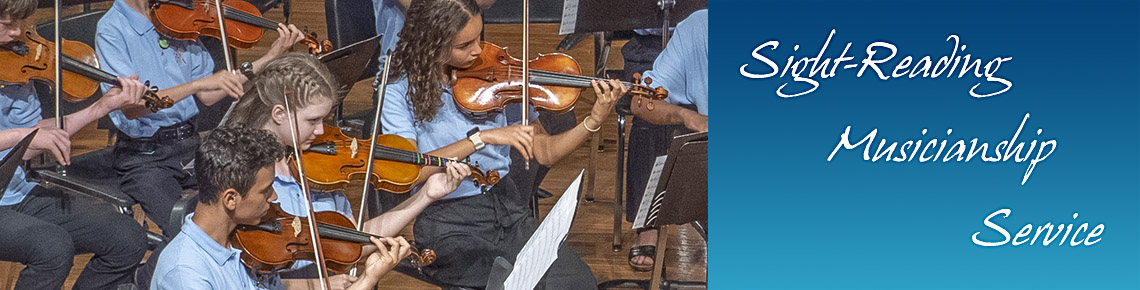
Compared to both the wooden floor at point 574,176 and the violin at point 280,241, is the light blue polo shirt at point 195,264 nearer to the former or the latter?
the violin at point 280,241

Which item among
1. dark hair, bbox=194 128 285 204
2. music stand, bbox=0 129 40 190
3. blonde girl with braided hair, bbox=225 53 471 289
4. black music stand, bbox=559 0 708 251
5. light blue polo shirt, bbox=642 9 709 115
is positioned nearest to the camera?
music stand, bbox=0 129 40 190

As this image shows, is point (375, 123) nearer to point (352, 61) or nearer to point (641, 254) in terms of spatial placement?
point (352, 61)

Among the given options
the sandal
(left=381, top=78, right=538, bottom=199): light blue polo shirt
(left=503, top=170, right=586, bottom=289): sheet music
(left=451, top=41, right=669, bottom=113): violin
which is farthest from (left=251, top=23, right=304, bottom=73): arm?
the sandal

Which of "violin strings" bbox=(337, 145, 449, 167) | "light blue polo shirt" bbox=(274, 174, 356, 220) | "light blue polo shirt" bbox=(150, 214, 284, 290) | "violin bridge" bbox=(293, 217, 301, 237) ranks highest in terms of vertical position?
"violin strings" bbox=(337, 145, 449, 167)

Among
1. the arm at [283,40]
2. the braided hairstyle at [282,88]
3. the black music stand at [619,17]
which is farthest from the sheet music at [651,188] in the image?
the arm at [283,40]

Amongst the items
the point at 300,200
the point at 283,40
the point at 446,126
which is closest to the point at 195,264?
the point at 300,200

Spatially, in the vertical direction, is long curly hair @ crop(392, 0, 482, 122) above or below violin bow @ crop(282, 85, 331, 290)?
above

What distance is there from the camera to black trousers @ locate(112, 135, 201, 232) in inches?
112

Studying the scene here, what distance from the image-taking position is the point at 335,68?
2715mm

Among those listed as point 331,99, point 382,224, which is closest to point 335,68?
point 331,99

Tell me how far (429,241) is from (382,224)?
0.18m

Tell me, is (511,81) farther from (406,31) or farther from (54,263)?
(54,263)

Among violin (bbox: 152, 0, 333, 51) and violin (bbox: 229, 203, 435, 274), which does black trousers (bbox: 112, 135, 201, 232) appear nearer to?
violin (bbox: 152, 0, 333, 51)

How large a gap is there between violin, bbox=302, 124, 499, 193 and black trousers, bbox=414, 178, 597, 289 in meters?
0.13
